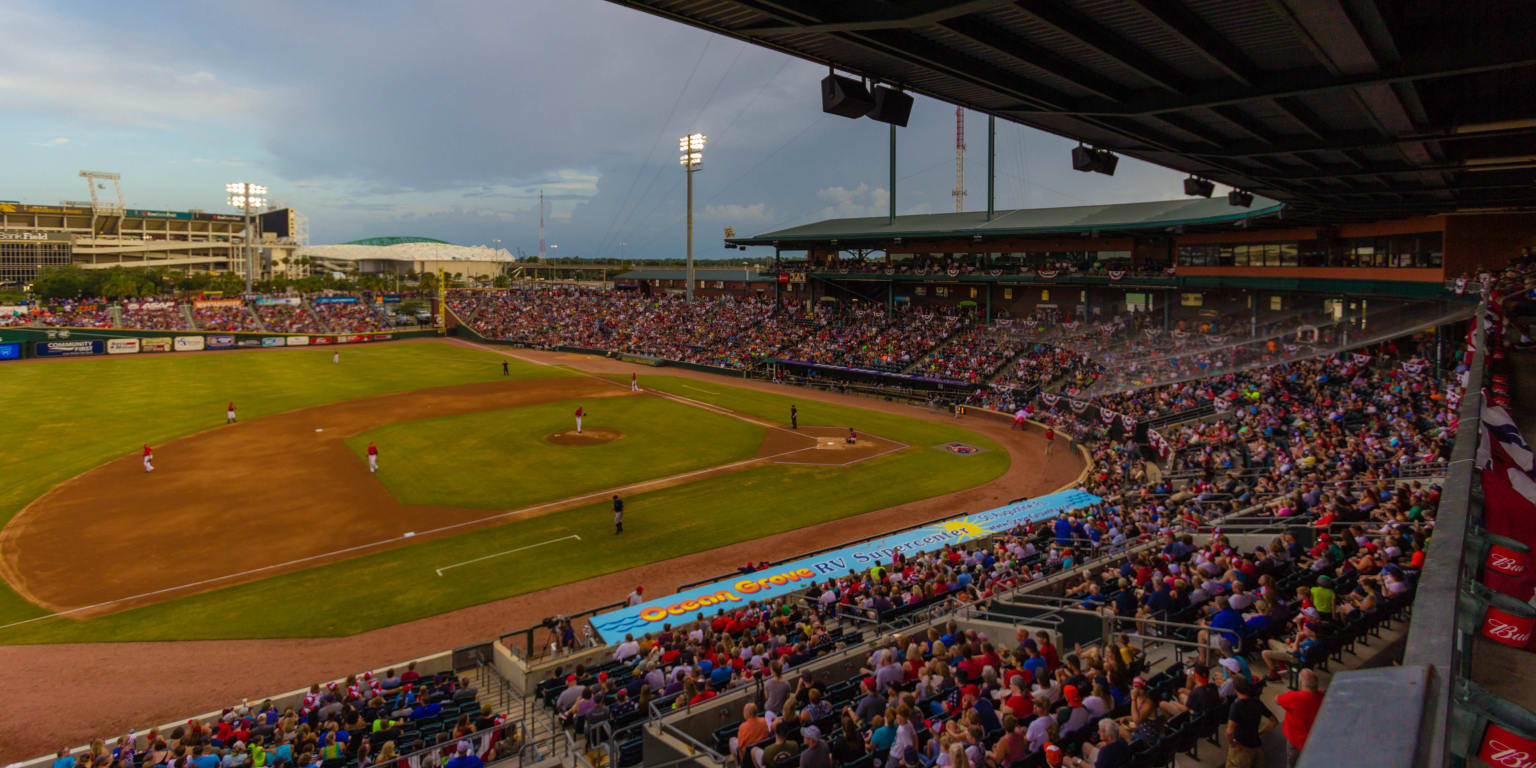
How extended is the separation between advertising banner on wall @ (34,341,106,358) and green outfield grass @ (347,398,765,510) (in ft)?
148

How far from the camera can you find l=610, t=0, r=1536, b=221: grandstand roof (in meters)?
8.21

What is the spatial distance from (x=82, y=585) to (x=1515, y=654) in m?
28.5

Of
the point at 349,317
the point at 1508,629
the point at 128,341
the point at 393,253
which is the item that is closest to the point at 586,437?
the point at 1508,629

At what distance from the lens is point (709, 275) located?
88.7 metres

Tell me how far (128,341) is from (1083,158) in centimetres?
8098

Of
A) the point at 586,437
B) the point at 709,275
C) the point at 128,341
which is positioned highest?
the point at 709,275

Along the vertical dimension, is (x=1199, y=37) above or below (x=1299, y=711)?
above

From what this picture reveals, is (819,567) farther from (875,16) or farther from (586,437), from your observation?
(586,437)

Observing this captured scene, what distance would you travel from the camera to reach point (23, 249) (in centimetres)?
11975

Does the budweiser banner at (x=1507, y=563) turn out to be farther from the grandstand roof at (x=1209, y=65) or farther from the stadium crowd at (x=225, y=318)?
the stadium crowd at (x=225, y=318)

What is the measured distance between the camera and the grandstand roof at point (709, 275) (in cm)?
8362

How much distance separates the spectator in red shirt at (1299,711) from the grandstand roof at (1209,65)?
5.99 meters

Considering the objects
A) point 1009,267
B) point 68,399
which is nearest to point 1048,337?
point 1009,267

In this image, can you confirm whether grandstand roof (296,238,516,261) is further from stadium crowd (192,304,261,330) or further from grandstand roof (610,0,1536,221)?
grandstand roof (610,0,1536,221)
